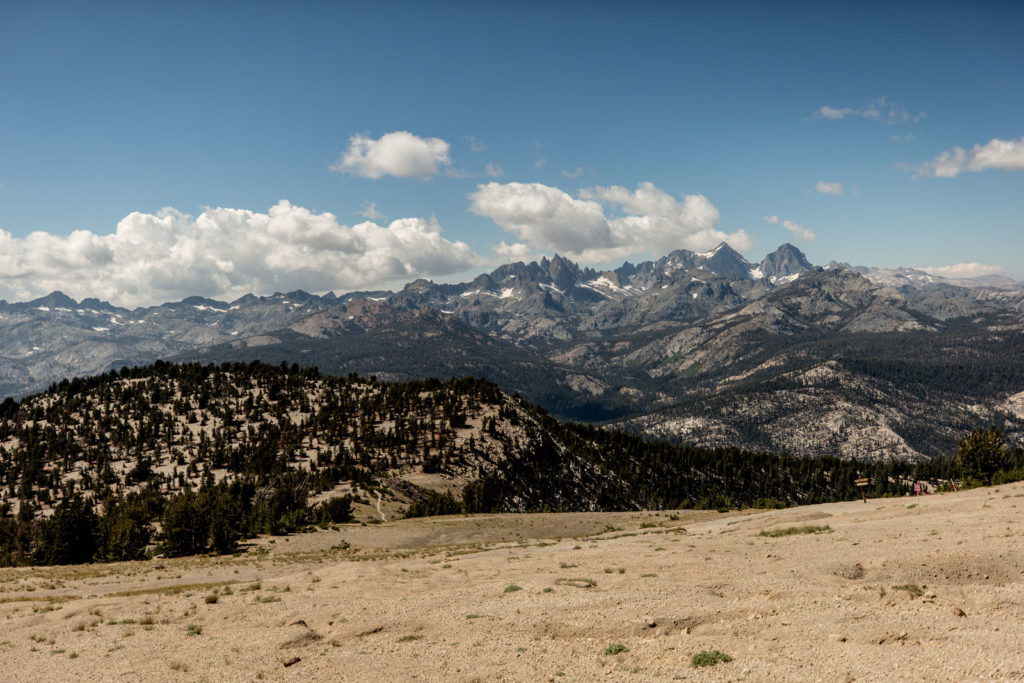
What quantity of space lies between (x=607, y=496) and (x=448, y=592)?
111 metres

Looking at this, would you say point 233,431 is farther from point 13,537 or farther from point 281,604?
point 281,604

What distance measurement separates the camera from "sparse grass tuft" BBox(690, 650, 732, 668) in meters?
19.6

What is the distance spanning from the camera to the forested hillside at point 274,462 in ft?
236

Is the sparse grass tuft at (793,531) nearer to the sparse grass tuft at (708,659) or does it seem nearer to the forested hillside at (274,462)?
the sparse grass tuft at (708,659)

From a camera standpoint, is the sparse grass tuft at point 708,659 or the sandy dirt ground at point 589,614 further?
the sandy dirt ground at point 589,614

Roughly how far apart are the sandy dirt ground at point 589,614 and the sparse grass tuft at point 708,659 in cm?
48

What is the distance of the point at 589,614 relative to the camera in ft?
87.4

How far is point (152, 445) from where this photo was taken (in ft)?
412

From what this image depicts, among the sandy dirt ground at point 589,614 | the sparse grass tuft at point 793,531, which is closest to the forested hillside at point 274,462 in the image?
the sandy dirt ground at point 589,614

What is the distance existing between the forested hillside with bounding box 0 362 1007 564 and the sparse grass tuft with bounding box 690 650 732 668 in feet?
213

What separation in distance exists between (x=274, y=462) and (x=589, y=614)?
10311 centimetres

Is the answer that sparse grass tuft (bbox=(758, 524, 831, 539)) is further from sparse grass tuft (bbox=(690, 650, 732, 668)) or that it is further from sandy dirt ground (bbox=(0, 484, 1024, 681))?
sparse grass tuft (bbox=(690, 650, 732, 668))

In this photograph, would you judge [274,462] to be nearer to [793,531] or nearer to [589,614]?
[793,531]

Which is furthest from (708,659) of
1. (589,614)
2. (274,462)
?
(274,462)
